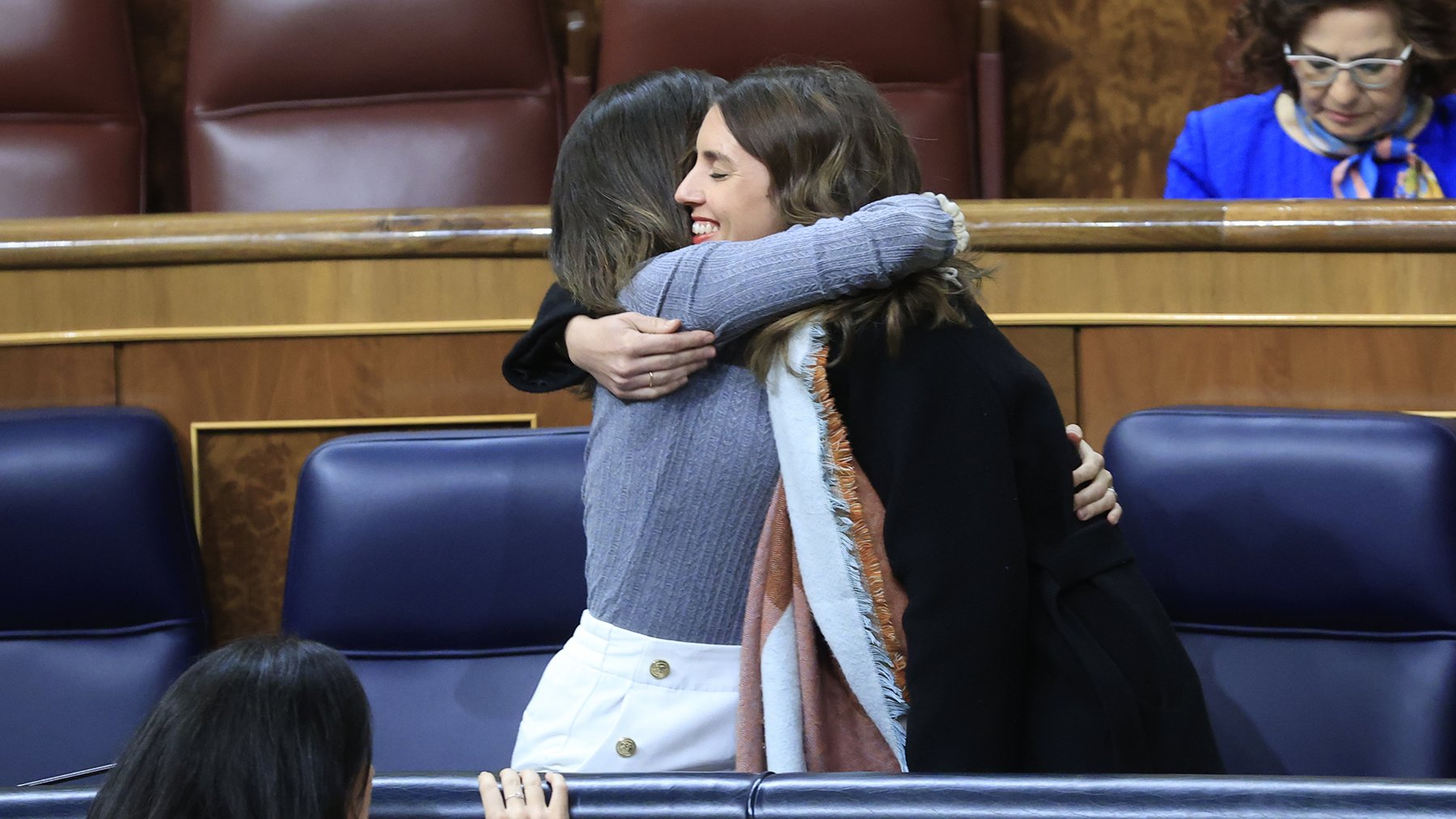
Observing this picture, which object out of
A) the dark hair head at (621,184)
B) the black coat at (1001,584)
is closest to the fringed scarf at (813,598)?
the black coat at (1001,584)

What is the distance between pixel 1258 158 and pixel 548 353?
0.94 metres

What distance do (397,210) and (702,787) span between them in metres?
0.90

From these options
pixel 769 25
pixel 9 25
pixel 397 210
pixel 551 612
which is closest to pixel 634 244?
pixel 551 612

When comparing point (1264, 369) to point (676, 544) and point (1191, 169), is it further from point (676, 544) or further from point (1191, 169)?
point (676, 544)

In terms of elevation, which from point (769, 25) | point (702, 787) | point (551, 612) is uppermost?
point (769, 25)

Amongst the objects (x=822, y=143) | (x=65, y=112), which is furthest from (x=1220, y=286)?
(x=65, y=112)

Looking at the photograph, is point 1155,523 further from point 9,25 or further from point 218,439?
point 9,25

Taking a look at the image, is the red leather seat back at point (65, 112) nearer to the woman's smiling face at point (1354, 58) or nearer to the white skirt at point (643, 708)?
the white skirt at point (643, 708)

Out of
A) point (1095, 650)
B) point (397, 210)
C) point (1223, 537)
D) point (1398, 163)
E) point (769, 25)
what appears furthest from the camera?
point (769, 25)

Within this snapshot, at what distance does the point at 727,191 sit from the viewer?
911 millimetres

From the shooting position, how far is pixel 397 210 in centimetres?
137

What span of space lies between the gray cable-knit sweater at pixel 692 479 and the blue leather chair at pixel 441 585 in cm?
29

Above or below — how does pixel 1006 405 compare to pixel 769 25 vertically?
below

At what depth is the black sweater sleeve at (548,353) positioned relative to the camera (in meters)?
1.00
